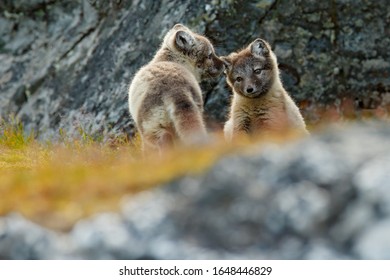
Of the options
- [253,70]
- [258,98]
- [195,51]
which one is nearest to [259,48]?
[253,70]

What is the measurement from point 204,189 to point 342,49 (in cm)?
871

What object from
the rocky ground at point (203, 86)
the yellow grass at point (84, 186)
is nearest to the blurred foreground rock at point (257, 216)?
the rocky ground at point (203, 86)

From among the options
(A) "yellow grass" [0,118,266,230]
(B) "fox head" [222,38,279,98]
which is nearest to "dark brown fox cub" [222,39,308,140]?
(B) "fox head" [222,38,279,98]

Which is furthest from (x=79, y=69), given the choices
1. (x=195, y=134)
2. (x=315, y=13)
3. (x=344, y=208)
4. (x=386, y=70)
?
(x=344, y=208)

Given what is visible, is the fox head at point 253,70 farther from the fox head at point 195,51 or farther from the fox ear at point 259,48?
the fox head at point 195,51

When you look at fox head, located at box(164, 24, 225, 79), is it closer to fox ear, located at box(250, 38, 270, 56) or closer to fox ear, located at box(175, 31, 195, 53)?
fox ear, located at box(175, 31, 195, 53)

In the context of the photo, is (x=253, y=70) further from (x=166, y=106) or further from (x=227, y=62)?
(x=166, y=106)

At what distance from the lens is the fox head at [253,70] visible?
471 inches

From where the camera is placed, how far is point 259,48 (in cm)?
1230

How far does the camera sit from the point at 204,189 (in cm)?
628

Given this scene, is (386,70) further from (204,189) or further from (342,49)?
(204,189)

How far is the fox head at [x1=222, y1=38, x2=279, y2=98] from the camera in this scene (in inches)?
Result: 471

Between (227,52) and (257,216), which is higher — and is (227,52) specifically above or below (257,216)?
below

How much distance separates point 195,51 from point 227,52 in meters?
1.71
